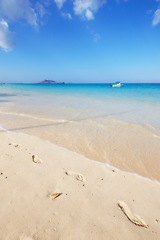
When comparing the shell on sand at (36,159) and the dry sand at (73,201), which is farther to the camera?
the shell on sand at (36,159)

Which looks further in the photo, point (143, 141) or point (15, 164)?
point (143, 141)

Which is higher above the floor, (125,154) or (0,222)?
(0,222)

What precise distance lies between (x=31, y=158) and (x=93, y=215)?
6.81 feet

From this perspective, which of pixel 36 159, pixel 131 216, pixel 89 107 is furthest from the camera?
pixel 89 107

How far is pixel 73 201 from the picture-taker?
211 cm

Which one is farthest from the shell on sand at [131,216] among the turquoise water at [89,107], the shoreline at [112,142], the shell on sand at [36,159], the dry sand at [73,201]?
the turquoise water at [89,107]

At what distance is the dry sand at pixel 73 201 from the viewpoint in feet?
5.53

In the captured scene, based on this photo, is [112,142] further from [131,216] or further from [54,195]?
[54,195]

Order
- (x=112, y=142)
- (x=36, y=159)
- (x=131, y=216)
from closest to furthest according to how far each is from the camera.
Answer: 1. (x=131, y=216)
2. (x=36, y=159)
3. (x=112, y=142)

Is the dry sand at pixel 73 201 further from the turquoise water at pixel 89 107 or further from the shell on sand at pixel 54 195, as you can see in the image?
the turquoise water at pixel 89 107

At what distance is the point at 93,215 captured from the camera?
1899 millimetres

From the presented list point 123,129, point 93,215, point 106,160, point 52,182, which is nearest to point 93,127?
point 123,129

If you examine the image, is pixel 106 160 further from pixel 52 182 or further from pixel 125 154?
pixel 52 182

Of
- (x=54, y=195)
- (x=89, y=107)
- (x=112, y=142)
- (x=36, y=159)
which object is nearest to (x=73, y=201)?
(x=54, y=195)
